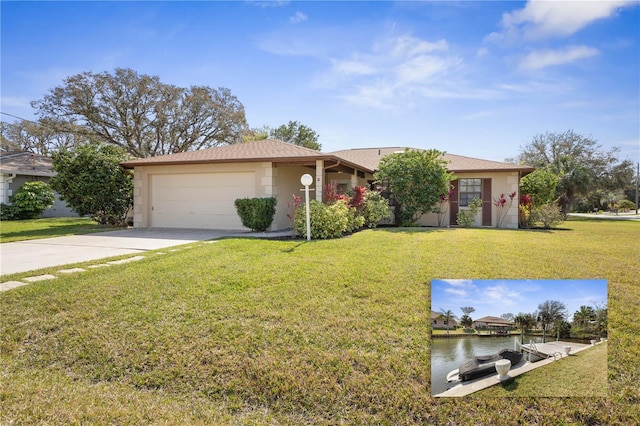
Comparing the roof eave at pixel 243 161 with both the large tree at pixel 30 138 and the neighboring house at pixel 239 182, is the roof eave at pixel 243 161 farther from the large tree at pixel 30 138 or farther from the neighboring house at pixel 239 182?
the large tree at pixel 30 138

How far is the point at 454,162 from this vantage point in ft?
48.4

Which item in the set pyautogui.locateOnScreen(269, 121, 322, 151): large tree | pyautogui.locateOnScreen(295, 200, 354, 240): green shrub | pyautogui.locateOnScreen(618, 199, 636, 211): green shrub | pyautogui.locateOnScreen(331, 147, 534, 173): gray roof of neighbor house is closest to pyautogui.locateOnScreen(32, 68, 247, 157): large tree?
pyautogui.locateOnScreen(269, 121, 322, 151): large tree

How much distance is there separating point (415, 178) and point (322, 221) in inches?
189

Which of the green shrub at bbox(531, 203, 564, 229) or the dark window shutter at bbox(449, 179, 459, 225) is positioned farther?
the dark window shutter at bbox(449, 179, 459, 225)

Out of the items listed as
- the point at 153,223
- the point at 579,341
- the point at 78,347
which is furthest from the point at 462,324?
the point at 153,223

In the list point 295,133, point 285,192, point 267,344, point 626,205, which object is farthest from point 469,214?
point 295,133

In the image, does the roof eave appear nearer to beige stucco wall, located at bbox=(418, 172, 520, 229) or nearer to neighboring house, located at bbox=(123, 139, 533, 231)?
neighboring house, located at bbox=(123, 139, 533, 231)

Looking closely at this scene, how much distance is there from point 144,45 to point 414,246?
20.2ft

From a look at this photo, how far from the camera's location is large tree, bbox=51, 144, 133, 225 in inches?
492

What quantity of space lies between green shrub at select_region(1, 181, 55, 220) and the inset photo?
62.1 ft

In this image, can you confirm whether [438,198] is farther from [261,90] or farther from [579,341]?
[579,341]

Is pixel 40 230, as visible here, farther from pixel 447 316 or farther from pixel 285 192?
pixel 447 316

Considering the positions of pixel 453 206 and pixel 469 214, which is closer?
pixel 469 214

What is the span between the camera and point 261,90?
7562mm
